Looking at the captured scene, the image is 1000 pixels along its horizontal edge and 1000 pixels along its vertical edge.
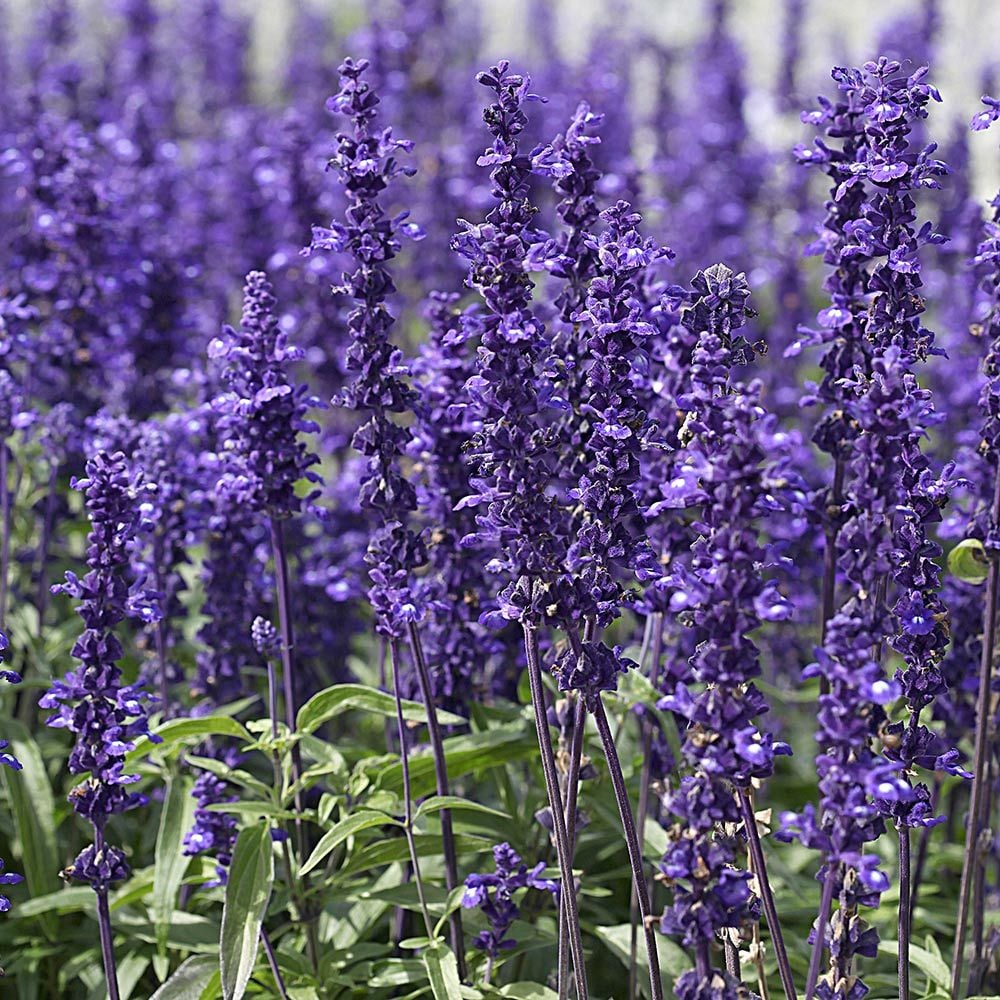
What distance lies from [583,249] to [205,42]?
11.9 meters

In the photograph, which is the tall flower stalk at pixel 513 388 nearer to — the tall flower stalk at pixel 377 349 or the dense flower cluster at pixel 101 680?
the tall flower stalk at pixel 377 349

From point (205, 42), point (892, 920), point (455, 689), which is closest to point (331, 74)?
point (205, 42)

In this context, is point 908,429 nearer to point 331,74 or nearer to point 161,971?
point 161,971

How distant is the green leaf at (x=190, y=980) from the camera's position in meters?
5.14

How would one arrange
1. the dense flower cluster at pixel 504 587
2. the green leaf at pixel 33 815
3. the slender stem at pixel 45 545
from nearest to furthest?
the dense flower cluster at pixel 504 587 < the green leaf at pixel 33 815 < the slender stem at pixel 45 545

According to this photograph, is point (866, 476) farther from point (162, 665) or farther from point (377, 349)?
point (162, 665)

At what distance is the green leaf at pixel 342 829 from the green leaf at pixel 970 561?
6.98 ft

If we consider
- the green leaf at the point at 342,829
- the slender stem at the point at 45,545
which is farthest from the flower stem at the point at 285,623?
the slender stem at the point at 45,545

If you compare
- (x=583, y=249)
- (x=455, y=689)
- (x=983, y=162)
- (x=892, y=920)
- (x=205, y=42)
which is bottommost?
(x=892, y=920)

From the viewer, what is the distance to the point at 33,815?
5988 millimetres

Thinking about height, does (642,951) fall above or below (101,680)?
below

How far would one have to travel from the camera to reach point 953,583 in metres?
6.26

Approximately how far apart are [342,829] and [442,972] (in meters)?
0.60

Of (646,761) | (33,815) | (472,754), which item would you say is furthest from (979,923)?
(33,815)
